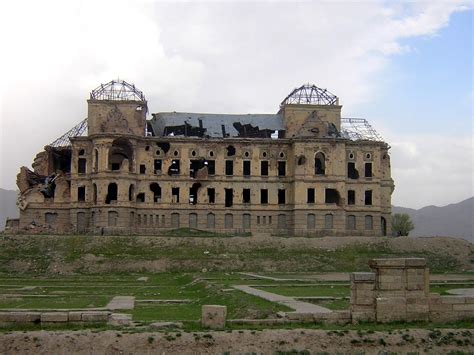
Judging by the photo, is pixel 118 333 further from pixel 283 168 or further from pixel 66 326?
pixel 283 168

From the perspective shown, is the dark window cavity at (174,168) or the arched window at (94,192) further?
the dark window cavity at (174,168)

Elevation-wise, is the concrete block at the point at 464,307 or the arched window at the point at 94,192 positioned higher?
the arched window at the point at 94,192

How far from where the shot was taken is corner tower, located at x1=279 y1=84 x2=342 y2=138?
86.5 m

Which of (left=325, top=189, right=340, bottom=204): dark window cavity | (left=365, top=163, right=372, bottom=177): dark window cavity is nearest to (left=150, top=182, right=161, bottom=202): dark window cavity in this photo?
(left=325, top=189, right=340, bottom=204): dark window cavity

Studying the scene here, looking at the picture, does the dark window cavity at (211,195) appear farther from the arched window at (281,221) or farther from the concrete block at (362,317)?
the concrete block at (362,317)

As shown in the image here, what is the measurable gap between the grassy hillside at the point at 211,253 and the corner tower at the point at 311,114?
17618 mm

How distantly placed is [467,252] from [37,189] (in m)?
51.1

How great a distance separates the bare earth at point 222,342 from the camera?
22.4 metres

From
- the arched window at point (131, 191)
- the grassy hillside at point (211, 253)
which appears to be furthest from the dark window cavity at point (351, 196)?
the arched window at point (131, 191)

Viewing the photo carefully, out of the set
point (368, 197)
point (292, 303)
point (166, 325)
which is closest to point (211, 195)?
point (368, 197)

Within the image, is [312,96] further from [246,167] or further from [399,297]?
[399,297]

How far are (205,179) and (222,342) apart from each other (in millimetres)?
63000

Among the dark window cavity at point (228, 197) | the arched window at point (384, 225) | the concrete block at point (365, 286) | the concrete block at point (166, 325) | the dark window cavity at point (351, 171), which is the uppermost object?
the dark window cavity at point (351, 171)

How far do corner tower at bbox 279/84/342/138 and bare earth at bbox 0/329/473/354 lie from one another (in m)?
63.6
